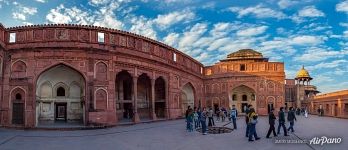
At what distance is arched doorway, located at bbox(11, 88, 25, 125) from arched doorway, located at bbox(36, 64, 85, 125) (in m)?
2.24

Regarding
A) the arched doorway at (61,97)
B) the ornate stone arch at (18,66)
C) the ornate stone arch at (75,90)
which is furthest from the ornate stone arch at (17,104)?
the ornate stone arch at (75,90)

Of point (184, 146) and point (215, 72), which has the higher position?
point (215, 72)

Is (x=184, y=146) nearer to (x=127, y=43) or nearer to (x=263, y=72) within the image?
(x=127, y=43)

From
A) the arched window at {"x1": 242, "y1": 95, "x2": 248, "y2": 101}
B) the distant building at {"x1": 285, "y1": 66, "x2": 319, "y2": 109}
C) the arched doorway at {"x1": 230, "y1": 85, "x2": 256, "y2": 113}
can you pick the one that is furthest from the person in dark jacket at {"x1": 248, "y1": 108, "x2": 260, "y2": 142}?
the distant building at {"x1": 285, "y1": 66, "x2": 319, "y2": 109}

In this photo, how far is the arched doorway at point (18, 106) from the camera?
18578 millimetres

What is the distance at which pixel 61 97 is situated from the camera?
876 inches

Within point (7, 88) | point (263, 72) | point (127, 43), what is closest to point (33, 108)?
point (7, 88)

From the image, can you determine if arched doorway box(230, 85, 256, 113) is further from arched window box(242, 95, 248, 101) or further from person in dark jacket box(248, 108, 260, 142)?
person in dark jacket box(248, 108, 260, 142)

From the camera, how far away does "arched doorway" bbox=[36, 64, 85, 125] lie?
70.2ft

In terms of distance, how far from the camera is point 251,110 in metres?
12.3

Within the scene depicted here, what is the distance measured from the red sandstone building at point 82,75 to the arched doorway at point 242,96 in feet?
36.6

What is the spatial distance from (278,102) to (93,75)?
25288mm

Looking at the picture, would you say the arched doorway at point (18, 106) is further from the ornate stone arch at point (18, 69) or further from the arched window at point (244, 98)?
the arched window at point (244, 98)

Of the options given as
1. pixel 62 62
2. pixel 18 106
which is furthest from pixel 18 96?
pixel 62 62
